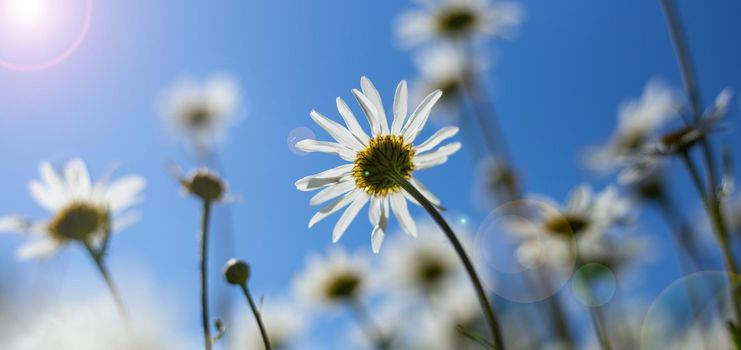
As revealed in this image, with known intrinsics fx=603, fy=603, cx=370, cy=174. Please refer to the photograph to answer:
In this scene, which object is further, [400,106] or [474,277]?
[400,106]

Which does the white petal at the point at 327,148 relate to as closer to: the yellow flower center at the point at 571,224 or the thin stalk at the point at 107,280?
the thin stalk at the point at 107,280

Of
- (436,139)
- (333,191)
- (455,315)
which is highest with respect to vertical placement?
(436,139)

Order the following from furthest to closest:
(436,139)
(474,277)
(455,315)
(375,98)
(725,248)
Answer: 1. (455,315)
2. (725,248)
3. (436,139)
4. (375,98)
5. (474,277)

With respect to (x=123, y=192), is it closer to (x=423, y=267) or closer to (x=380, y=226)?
(x=380, y=226)

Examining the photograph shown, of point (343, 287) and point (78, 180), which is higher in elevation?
point (78, 180)

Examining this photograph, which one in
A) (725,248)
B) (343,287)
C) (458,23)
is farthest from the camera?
(458,23)

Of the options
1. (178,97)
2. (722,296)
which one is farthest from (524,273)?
(178,97)

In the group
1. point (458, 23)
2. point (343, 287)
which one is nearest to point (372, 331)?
point (343, 287)
